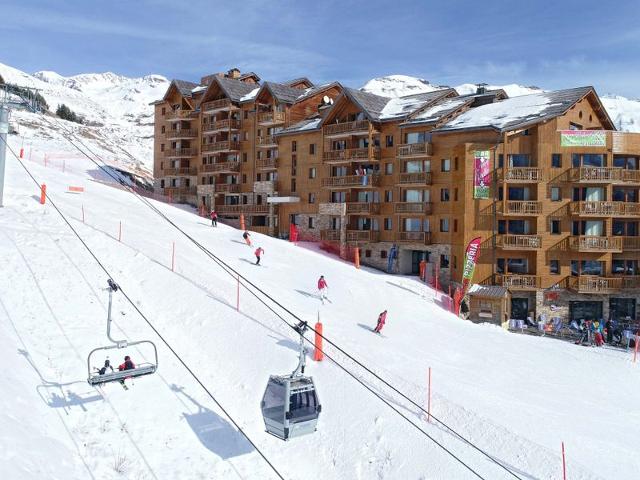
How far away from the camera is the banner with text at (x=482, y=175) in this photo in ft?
129

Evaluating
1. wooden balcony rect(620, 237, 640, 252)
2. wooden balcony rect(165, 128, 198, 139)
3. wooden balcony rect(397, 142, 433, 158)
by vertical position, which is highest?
wooden balcony rect(165, 128, 198, 139)

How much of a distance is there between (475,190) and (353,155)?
39.8ft

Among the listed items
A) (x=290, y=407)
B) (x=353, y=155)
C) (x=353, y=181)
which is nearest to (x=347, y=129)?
(x=353, y=155)

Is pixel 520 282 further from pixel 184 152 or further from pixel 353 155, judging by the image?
pixel 184 152

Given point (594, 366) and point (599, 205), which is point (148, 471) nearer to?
point (594, 366)

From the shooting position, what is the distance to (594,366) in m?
25.6

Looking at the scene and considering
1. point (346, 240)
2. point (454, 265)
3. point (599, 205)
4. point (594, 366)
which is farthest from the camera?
point (346, 240)

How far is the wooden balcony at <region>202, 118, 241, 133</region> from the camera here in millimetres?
60184

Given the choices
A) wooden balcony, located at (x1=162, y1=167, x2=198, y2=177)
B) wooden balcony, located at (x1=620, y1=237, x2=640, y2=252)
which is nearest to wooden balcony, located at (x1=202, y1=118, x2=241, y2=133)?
wooden balcony, located at (x1=162, y1=167, x2=198, y2=177)

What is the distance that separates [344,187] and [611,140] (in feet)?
67.1

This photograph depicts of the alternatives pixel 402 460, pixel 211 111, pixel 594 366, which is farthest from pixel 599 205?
pixel 211 111

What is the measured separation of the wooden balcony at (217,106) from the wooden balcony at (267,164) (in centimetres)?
756

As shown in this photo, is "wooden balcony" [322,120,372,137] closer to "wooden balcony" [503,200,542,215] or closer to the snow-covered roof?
the snow-covered roof

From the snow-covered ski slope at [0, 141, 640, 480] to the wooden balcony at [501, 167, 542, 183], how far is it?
1257 centimetres
